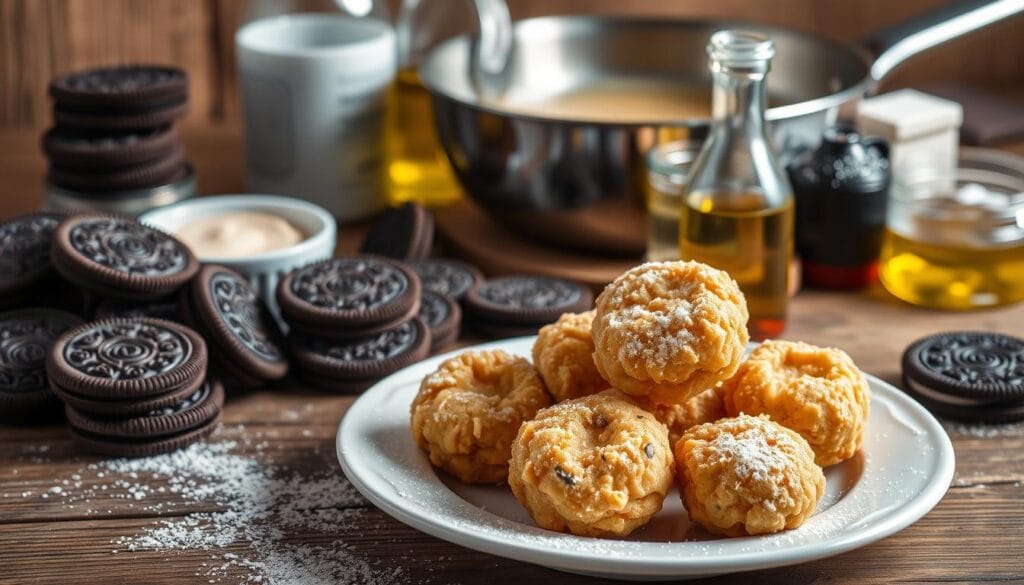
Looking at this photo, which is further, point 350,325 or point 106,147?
point 106,147

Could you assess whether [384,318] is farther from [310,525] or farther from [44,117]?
[44,117]

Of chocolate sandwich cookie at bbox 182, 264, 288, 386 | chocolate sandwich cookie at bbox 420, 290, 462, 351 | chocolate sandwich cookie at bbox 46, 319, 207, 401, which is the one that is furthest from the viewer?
chocolate sandwich cookie at bbox 420, 290, 462, 351

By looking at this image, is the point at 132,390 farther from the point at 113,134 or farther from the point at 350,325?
the point at 113,134

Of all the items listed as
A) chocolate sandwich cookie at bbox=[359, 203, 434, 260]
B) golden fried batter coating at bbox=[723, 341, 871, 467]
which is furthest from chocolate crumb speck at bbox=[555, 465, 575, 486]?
chocolate sandwich cookie at bbox=[359, 203, 434, 260]

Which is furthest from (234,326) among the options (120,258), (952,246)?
(952,246)

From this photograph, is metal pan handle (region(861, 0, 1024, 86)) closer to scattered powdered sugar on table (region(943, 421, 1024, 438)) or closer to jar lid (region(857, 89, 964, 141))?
jar lid (region(857, 89, 964, 141))

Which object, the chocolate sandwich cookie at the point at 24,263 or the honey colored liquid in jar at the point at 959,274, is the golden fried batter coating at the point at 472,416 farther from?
the honey colored liquid in jar at the point at 959,274
